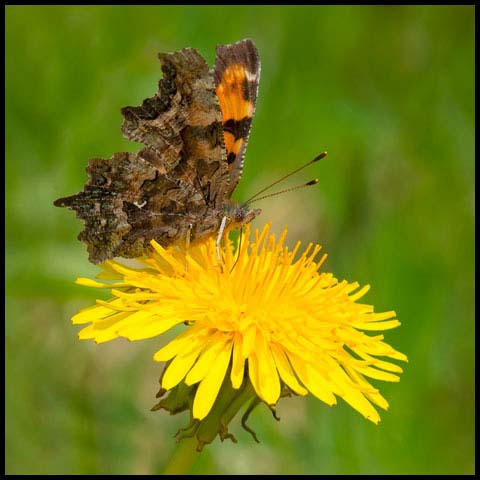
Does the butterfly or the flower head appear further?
the butterfly

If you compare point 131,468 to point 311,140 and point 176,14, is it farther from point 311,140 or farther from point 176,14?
point 176,14

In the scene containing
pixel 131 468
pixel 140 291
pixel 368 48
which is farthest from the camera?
pixel 368 48

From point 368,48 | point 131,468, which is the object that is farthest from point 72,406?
point 368,48

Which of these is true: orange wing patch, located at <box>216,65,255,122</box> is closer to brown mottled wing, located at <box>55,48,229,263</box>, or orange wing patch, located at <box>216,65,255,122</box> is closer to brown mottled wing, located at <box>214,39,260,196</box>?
brown mottled wing, located at <box>214,39,260,196</box>

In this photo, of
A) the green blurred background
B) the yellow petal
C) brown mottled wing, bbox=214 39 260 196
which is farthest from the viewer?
the green blurred background

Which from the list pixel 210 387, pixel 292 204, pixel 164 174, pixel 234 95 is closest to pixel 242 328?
pixel 210 387

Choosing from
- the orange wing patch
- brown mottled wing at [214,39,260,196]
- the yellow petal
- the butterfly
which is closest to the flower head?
the yellow petal

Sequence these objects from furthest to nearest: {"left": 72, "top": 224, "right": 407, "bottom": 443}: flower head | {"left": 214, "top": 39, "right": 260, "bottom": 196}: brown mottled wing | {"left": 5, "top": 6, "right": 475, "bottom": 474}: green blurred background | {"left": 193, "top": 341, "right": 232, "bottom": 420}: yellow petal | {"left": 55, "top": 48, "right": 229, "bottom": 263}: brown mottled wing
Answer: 1. {"left": 5, "top": 6, "right": 475, "bottom": 474}: green blurred background
2. {"left": 214, "top": 39, "right": 260, "bottom": 196}: brown mottled wing
3. {"left": 55, "top": 48, "right": 229, "bottom": 263}: brown mottled wing
4. {"left": 72, "top": 224, "right": 407, "bottom": 443}: flower head
5. {"left": 193, "top": 341, "right": 232, "bottom": 420}: yellow petal

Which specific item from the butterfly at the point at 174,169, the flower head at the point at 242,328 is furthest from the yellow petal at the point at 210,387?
the butterfly at the point at 174,169
